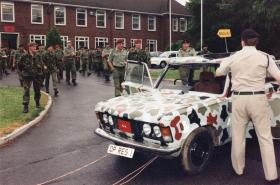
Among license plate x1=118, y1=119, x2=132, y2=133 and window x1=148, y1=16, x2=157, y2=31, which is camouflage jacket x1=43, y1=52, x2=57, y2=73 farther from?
window x1=148, y1=16, x2=157, y2=31

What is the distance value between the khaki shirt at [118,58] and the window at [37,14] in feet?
96.2

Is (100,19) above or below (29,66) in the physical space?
above

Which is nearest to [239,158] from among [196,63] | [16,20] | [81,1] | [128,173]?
[128,173]

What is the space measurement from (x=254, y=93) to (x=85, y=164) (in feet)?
9.37

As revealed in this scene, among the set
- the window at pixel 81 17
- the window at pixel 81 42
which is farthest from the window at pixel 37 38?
the window at pixel 81 17

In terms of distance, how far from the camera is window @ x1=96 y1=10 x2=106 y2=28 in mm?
43250

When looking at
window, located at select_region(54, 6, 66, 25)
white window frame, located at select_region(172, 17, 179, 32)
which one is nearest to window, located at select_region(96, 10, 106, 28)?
window, located at select_region(54, 6, 66, 25)

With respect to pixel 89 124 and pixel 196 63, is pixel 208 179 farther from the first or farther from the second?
pixel 89 124

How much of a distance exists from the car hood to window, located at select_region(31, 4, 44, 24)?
3432 cm

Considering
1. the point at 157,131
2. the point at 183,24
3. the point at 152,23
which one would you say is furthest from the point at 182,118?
the point at 183,24

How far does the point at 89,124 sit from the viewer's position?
31.8 ft

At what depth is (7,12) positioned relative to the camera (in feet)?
121

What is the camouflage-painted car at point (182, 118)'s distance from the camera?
533 cm

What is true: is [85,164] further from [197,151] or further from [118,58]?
[118,58]
